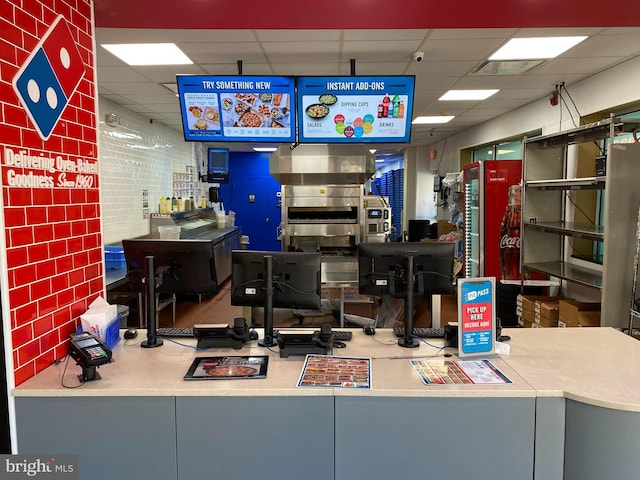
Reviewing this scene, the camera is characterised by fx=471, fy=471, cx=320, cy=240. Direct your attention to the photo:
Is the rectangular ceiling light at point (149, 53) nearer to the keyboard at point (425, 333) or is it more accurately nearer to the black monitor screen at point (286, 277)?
the black monitor screen at point (286, 277)

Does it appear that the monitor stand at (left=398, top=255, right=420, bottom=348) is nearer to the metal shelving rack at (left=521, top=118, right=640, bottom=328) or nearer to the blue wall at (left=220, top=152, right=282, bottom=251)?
the metal shelving rack at (left=521, top=118, right=640, bottom=328)

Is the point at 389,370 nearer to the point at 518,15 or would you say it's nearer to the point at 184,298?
the point at 518,15

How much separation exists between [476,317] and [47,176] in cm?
214

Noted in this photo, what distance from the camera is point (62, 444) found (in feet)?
6.42

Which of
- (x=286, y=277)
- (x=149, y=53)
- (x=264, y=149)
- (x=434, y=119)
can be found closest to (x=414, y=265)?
(x=286, y=277)

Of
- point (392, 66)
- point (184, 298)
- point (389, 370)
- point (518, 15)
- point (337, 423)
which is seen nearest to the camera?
point (337, 423)

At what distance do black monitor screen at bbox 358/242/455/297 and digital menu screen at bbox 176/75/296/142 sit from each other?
1843mm

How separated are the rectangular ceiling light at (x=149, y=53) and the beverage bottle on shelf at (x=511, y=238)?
3.88 meters

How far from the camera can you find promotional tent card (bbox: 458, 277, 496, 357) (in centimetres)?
233

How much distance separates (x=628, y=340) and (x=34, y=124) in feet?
10.5

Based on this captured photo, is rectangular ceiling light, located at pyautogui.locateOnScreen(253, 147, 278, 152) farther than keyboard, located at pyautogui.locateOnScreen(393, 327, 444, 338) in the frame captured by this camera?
Yes

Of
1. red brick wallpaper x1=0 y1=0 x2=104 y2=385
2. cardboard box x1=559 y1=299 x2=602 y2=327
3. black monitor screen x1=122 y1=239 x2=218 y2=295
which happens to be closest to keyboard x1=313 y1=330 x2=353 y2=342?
black monitor screen x1=122 y1=239 x2=218 y2=295

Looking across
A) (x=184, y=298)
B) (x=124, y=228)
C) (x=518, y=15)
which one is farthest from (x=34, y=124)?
(x=184, y=298)

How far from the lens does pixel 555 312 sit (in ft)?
15.1
